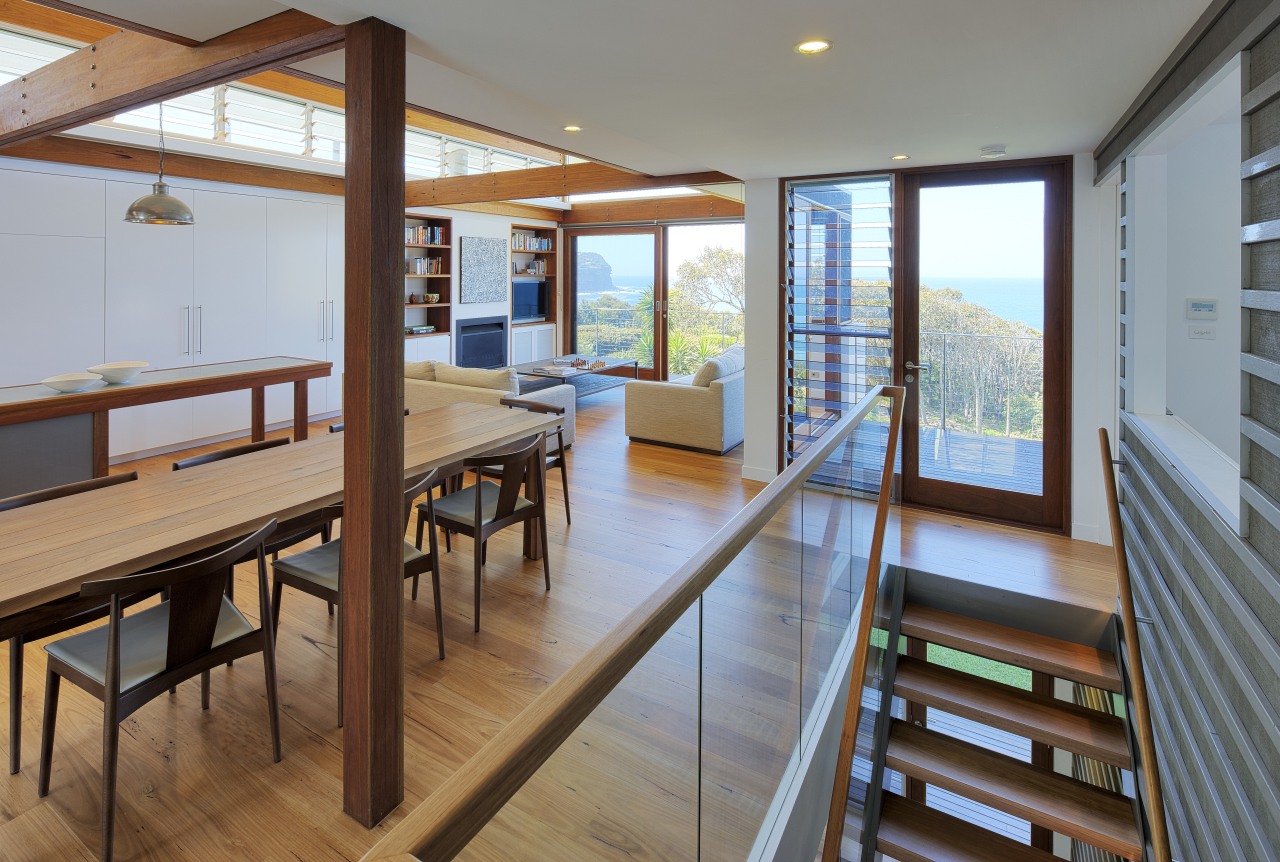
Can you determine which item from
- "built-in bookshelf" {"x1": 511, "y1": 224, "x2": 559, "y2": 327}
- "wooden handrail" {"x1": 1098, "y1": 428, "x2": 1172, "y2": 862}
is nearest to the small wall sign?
"wooden handrail" {"x1": 1098, "y1": 428, "x2": 1172, "y2": 862}

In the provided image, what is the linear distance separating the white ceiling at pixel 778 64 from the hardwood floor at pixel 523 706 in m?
1.54

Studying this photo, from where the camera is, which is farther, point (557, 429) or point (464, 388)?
point (464, 388)

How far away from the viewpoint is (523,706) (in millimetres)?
2586

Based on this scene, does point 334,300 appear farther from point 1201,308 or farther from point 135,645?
point 1201,308

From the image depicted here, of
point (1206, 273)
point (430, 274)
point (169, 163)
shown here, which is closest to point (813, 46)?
point (1206, 273)

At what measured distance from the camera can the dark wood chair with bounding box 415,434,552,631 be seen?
10.2 feet

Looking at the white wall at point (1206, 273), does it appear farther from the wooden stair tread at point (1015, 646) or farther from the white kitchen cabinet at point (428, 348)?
the white kitchen cabinet at point (428, 348)

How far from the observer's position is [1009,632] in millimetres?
3449

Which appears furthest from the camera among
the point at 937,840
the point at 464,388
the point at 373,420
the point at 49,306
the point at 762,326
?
the point at 464,388

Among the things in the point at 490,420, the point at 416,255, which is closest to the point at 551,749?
the point at 490,420

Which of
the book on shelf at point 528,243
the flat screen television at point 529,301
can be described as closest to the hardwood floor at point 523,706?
the flat screen television at point 529,301

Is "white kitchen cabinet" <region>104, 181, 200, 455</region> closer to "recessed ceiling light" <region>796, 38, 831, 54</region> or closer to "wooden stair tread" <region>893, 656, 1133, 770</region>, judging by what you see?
"recessed ceiling light" <region>796, 38, 831, 54</region>

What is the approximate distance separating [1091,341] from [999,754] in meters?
2.42

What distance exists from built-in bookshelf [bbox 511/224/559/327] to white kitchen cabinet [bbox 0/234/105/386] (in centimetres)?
511
